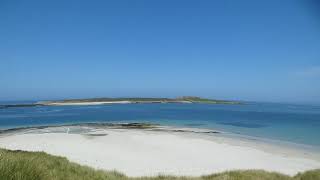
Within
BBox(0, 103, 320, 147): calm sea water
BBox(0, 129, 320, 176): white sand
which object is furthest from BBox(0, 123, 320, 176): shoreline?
BBox(0, 103, 320, 147): calm sea water

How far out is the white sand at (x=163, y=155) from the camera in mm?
16308

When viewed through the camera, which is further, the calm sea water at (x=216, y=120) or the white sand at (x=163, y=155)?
the calm sea water at (x=216, y=120)

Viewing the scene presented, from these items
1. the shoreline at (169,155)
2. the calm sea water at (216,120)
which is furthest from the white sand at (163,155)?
the calm sea water at (216,120)

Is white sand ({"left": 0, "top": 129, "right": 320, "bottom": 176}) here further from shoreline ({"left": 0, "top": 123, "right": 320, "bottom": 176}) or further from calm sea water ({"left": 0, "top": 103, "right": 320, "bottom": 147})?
calm sea water ({"left": 0, "top": 103, "right": 320, "bottom": 147})

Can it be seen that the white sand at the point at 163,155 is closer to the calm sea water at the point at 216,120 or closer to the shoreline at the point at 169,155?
the shoreline at the point at 169,155

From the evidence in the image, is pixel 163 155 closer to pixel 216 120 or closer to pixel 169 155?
pixel 169 155

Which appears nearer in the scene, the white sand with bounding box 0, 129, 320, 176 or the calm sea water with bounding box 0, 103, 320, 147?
the white sand with bounding box 0, 129, 320, 176

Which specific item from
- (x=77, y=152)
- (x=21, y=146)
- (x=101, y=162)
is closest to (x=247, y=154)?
(x=101, y=162)

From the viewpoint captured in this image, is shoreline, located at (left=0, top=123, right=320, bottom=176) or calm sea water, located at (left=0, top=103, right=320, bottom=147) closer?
shoreline, located at (left=0, top=123, right=320, bottom=176)

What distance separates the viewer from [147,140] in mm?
27250

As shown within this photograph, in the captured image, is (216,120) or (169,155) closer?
(169,155)

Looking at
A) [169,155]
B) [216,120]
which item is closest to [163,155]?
[169,155]

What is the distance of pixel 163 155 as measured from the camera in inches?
792

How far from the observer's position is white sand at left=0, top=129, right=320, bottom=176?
16.3m
